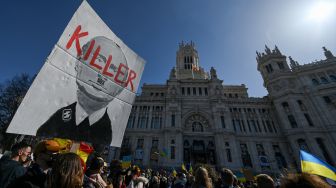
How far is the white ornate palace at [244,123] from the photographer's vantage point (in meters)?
28.2

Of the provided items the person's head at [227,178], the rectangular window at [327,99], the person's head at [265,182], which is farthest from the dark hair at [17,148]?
the rectangular window at [327,99]

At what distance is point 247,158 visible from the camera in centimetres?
2950

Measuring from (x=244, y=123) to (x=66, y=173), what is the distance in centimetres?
3655

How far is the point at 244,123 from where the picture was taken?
33312mm

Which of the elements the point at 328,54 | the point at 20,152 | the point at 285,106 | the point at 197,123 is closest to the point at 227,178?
the point at 20,152

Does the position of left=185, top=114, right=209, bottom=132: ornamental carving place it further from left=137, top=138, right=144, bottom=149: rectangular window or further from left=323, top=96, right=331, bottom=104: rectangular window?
left=323, top=96, right=331, bottom=104: rectangular window

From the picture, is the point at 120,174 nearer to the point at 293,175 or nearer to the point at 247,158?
the point at 293,175

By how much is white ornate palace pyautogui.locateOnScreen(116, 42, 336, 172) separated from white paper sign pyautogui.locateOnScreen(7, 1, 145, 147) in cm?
2572

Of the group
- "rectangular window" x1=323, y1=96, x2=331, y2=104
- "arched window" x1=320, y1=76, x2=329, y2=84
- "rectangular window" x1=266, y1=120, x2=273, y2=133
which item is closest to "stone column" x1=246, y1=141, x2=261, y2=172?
"rectangular window" x1=266, y1=120, x2=273, y2=133

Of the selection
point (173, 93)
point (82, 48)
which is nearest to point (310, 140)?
point (173, 93)

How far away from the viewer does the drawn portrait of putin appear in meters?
2.82

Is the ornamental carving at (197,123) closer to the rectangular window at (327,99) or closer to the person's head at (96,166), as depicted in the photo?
the rectangular window at (327,99)

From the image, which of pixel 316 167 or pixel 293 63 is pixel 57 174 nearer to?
pixel 316 167

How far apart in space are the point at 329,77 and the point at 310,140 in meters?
15.9
